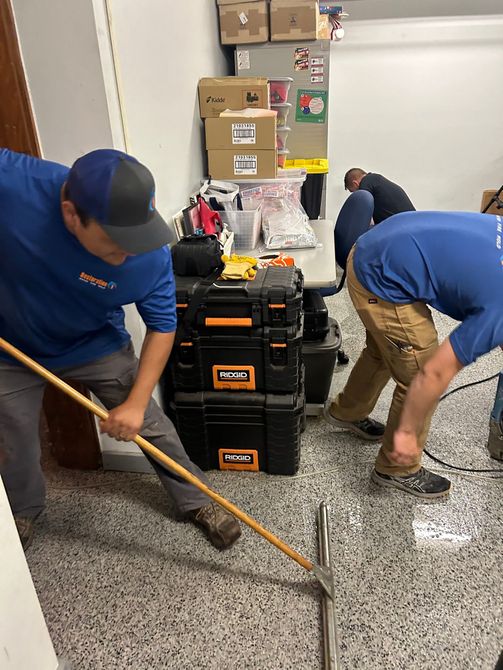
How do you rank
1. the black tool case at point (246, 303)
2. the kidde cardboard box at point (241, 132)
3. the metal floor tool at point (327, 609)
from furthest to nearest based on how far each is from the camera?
1. the kidde cardboard box at point (241, 132)
2. the black tool case at point (246, 303)
3. the metal floor tool at point (327, 609)

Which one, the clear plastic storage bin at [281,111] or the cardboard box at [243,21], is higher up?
the cardboard box at [243,21]

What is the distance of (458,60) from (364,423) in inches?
158

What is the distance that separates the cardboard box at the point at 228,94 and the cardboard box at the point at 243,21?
2.41 feet

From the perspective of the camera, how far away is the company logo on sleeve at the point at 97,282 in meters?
1.22

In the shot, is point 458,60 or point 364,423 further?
point 458,60

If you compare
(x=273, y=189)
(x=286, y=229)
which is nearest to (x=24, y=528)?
(x=286, y=229)

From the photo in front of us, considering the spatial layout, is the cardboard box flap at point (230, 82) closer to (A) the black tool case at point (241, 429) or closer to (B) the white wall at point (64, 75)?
(B) the white wall at point (64, 75)

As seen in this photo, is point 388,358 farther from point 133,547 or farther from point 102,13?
point 102,13

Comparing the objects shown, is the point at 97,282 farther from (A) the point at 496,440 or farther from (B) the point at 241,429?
(A) the point at 496,440

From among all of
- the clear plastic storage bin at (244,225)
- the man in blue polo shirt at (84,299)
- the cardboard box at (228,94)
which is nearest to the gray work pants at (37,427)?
the man in blue polo shirt at (84,299)

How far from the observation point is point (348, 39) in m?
4.50

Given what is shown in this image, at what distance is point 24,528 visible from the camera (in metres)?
1.65

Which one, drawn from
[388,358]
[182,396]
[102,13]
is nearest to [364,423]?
[388,358]

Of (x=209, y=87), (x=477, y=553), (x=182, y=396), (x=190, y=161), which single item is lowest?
(x=477, y=553)
